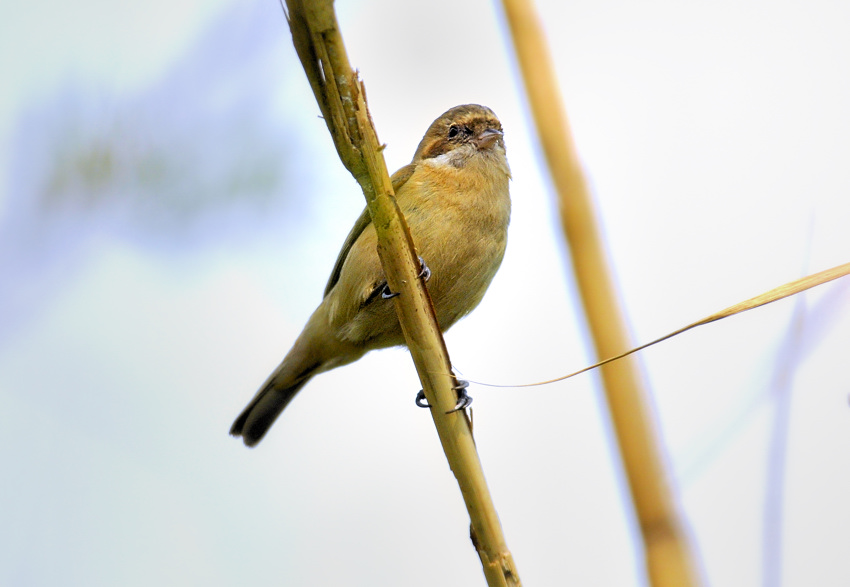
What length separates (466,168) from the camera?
437 cm

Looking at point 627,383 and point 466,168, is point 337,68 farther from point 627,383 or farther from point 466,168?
→ point 466,168

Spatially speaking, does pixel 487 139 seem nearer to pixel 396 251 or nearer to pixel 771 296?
pixel 396 251

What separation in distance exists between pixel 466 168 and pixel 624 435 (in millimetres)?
3074

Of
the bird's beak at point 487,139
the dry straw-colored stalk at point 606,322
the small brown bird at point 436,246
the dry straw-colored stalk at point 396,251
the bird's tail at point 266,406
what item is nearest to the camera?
the dry straw-colored stalk at point 606,322

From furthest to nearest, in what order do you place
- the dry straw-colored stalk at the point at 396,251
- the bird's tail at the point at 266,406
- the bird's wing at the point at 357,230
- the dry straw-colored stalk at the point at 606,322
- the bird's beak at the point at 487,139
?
1. the bird's tail at the point at 266,406
2. the bird's beak at the point at 487,139
3. the bird's wing at the point at 357,230
4. the dry straw-colored stalk at the point at 396,251
5. the dry straw-colored stalk at the point at 606,322

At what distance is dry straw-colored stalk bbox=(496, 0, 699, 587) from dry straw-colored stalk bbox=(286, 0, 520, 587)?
1.24ft

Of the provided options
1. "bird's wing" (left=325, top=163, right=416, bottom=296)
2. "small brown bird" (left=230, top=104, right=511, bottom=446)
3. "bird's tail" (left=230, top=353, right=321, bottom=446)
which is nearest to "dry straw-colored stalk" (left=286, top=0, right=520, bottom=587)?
"small brown bird" (left=230, top=104, right=511, bottom=446)

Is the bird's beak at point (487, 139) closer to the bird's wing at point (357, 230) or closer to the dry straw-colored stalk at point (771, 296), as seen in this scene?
the bird's wing at point (357, 230)

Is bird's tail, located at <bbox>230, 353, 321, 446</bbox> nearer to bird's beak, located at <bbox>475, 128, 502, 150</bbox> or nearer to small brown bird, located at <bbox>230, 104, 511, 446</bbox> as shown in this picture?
small brown bird, located at <bbox>230, 104, 511, 446</bbox>

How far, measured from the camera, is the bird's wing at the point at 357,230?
4.44 metres

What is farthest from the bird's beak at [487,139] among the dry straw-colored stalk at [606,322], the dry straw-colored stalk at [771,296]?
the dry straw-colored stalk at [771,296]

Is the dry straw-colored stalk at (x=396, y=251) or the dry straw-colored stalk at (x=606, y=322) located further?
the dry straw-colored stalk at (x=396, y=251)

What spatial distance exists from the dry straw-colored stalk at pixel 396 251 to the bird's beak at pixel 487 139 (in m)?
2.70

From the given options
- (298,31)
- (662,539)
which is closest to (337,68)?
(298,31)
